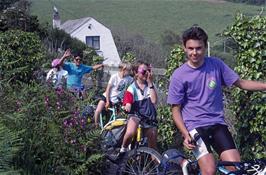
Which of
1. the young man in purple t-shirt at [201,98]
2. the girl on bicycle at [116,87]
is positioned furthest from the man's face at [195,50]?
the girl on bicycle at [116,87]

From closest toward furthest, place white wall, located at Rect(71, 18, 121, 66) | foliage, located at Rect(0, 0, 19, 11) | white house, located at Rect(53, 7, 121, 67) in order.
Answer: foliage, located at Rect(0, 0, 19, 11) → white wall, located at Rect(71, 18, 121, 66) → white house, located at Rect(53, 7, 121, 67)

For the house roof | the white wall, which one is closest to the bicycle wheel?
the white wall

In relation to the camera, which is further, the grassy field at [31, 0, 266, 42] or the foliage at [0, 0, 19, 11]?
the grassy field at [31, 0, 266, 42]

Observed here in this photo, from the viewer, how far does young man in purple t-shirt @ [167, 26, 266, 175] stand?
18.8ft

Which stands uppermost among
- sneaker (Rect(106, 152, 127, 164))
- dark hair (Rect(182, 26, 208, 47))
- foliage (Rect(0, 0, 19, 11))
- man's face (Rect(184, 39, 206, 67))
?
foliage (Rect(0, 0, 19, 11))

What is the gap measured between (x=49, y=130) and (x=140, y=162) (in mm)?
1346

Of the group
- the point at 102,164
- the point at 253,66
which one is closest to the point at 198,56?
the point at 253,66

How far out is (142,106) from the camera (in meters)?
8.60

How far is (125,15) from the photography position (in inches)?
2955

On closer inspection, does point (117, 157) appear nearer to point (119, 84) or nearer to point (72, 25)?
point (119, 84)

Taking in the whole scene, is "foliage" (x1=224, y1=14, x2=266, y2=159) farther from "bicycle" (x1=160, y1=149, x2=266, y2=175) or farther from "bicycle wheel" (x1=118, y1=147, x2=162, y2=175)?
"bicycle" (x1=160, y1=149, x2=266, y2=175)

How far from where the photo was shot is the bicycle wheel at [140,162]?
7.69 metres

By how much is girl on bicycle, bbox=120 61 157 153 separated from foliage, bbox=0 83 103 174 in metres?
0.88

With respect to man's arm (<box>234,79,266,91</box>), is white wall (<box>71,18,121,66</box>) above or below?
below
